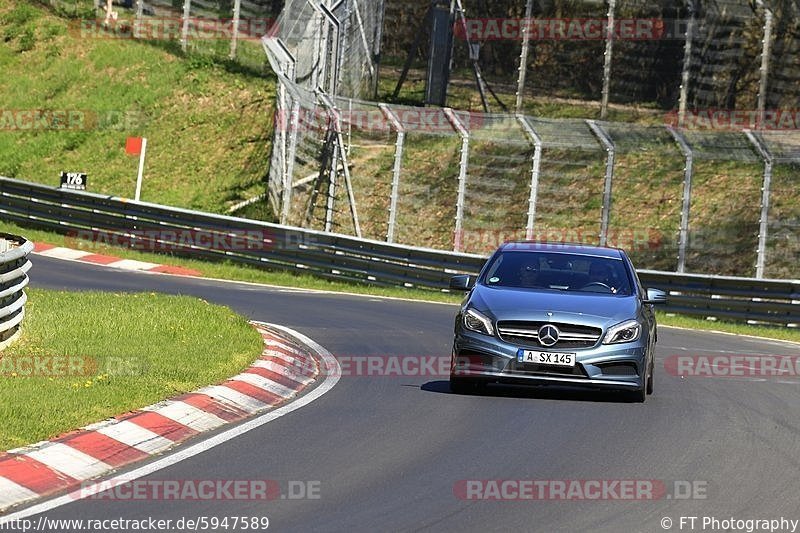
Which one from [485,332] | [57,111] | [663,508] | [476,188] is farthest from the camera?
[57,111]

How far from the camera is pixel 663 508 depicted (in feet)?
27.6

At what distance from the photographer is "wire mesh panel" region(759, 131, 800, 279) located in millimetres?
29859

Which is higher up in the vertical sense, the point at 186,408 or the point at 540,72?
the point at 540,72

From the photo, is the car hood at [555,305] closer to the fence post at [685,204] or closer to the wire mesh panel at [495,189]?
the fence post at [685,204]

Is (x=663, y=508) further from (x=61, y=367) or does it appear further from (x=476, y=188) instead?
(x=476, y=188)

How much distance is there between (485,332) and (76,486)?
5.25 meters

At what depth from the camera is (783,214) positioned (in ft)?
104

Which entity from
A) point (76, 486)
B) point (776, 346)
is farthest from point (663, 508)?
point (776, 346)

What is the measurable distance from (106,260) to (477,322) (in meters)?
16.8

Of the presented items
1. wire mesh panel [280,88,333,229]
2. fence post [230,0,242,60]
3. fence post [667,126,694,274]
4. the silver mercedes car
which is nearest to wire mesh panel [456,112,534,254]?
wire mesh panel [280,88,333,229]

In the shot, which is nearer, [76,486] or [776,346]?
[76,486]

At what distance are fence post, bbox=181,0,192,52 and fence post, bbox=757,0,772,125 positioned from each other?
1537cm

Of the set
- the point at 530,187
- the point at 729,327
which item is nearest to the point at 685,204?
the point at 729,327

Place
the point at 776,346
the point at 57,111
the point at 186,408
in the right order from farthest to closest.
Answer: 1. the point at 57,111
2. the point at 776,346
3. the point at 186,408
